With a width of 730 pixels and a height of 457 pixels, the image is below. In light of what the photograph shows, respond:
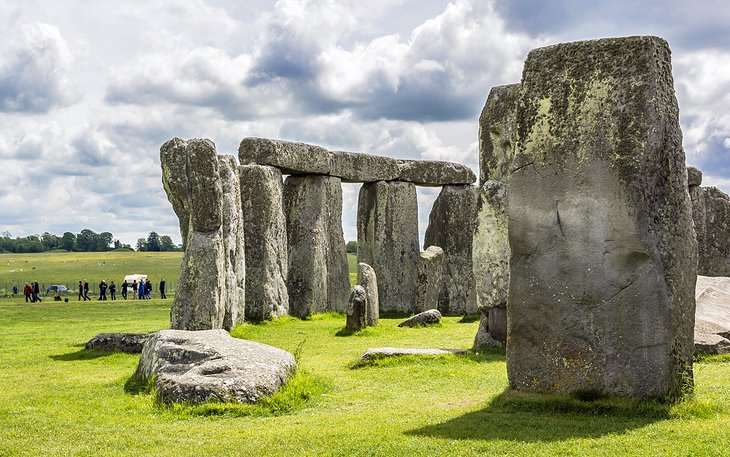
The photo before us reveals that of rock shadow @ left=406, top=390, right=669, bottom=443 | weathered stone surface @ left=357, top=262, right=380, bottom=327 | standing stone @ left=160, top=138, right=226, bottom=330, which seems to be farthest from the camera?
weathered stone surface @ left=357, top=262, right=380, bottom=327

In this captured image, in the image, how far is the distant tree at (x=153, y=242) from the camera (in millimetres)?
146625

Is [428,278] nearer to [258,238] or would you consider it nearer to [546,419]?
[258,238]

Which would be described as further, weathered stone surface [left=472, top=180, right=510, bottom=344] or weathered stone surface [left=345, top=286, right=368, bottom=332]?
weathered stone surface [left=345, top=286, right=368, bottom=332]

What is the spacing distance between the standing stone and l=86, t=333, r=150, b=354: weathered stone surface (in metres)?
0.98

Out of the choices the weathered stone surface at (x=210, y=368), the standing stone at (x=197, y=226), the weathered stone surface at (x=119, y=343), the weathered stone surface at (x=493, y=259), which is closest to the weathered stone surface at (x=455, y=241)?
the weathered stone surface at (x=493, y=259)

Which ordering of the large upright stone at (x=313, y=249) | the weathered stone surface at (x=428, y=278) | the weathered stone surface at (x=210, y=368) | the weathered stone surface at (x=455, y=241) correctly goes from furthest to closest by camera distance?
1. the weathered stone surface at (x=455, y=241)
2. the weathered stone surface at (x=428, y=278)
3. the large upright stone at (x=313, y=249)
4. the weathered stone surface at (x=210, y=368)

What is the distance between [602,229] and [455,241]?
20494 millimetres

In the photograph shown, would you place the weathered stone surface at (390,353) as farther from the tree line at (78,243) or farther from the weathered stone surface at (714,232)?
the tree line at (78,243)

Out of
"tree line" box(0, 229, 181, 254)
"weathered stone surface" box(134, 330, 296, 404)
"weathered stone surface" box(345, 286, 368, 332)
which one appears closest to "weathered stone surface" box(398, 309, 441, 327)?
"weathered stone surface" box(345, 286, 368, 332)

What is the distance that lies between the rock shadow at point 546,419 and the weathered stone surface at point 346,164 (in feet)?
49.6

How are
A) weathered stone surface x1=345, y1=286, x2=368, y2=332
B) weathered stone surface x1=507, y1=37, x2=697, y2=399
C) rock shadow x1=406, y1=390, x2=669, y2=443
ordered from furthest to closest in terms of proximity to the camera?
weathered stone surface x1=345, y1=286, x2=368, y2=332 < weathered stone surface x1=507, y1=37, x2=697, y2=399 < rock shadow x1=406, y1=390, x2=669, y2=443

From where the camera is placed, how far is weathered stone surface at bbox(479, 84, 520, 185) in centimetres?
1655

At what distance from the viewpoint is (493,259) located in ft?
53.5

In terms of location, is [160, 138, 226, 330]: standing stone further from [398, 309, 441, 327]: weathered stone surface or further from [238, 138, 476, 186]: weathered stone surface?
[238, 138, 476, 186]: weathered stone surface
